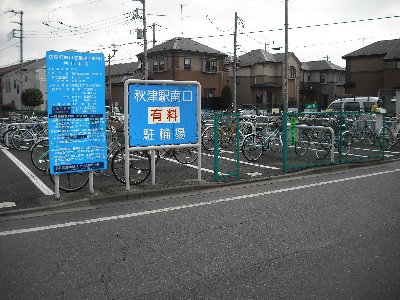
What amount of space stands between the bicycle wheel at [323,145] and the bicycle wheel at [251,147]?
5.86 ft

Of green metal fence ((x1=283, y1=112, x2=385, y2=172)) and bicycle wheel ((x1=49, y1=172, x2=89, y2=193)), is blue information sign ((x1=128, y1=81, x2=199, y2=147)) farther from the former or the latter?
green metal fence ((x1=283, y1=112, x2=385, y2=172))

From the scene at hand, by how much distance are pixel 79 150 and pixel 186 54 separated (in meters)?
35.1

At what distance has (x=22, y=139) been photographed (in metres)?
→ 14.1

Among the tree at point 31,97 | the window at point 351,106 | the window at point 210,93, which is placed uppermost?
the window at point 210,93

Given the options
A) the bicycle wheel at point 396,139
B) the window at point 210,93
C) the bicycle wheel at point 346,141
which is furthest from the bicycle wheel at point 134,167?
the window at point 210,93

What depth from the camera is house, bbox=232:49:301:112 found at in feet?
154

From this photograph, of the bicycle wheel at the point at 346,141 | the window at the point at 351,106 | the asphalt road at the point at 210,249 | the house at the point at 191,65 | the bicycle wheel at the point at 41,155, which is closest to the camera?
the asphalt road at the point at 210,249

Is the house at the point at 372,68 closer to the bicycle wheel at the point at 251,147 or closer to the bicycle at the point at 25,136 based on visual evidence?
the bicycle wheel at the point at 251,147

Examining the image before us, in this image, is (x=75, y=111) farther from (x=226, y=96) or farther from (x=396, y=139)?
(x=226, y=96)

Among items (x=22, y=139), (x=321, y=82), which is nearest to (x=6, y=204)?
(x=22, y=139)

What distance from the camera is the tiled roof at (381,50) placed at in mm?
36487

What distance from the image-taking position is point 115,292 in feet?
10.5

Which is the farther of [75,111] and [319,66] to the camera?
[319,66]

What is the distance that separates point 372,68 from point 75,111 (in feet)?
131
